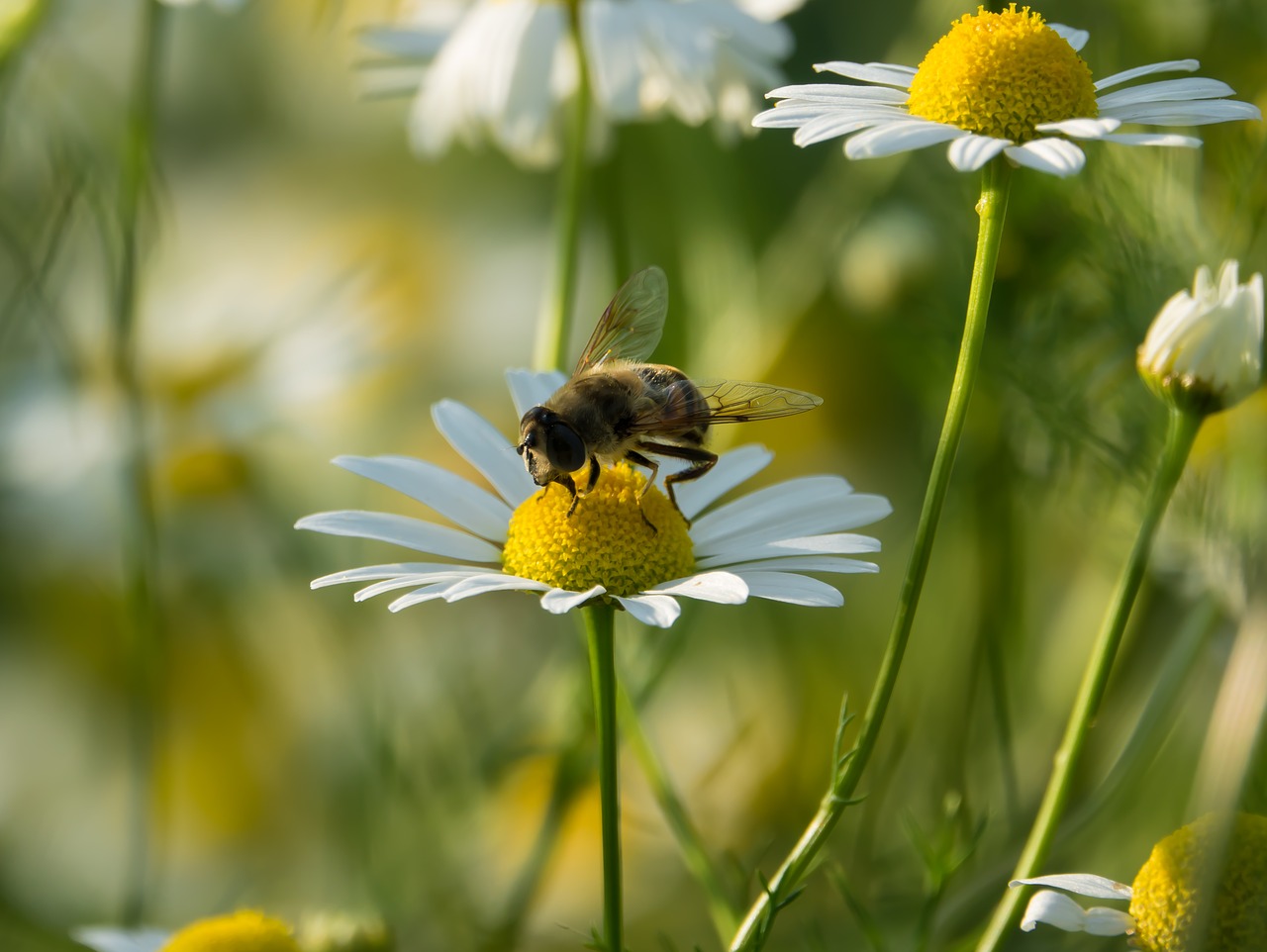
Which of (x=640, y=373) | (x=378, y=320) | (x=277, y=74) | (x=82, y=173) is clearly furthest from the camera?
(x=277, y=74)

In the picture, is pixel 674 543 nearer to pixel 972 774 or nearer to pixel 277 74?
pixel 972 774

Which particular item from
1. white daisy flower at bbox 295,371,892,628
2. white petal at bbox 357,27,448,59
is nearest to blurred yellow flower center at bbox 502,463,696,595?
white daisy flower at bbox 295,371,892,628

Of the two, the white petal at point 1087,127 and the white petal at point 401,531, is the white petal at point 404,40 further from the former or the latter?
the white petal at point 1087,127

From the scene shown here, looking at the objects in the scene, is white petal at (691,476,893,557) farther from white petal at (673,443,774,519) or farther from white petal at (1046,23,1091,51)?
white petal at (1046,23,1091,51)

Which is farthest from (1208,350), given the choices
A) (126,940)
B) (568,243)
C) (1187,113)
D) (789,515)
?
A: (126,940)

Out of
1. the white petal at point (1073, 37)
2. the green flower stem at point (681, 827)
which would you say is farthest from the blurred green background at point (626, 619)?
the white petal at point (1073, 37)

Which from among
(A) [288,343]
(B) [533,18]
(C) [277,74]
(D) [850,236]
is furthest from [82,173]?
(C) [277,74]
